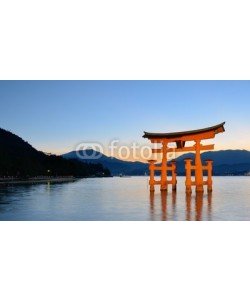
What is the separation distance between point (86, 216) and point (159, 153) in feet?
21.9

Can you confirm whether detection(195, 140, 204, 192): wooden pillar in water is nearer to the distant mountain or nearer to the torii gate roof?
the torii gate roof

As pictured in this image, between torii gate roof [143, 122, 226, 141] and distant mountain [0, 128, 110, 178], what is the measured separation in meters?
22.1

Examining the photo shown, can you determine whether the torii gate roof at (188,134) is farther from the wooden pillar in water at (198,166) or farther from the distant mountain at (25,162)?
the distant mountain at (25,162)

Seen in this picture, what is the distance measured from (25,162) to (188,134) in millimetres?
30313

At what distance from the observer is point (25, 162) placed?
42188 millimetres

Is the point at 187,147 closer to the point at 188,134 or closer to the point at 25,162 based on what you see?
the point at 188,134

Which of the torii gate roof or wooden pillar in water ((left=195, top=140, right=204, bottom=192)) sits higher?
the torii gate roof

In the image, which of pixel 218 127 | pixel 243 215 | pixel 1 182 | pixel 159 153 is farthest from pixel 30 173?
pixel 243 215

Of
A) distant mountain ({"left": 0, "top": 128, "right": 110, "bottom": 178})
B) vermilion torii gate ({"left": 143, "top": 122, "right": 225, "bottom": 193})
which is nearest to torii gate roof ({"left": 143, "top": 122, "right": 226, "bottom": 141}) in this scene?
vermilion torii gate ({"left": 143, "top": 122, "right": 225, "bottom": 193})

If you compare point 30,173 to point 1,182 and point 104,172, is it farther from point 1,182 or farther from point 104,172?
point 104,172

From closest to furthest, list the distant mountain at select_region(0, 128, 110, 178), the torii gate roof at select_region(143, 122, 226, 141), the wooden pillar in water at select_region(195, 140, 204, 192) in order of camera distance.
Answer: the torii gate roof at select_region(143, 122, 226, 141) < the wooden pillar in water at select_region(195, 140, 204, 192) < the distant mountain at select_region(0, 128, 110, 178)

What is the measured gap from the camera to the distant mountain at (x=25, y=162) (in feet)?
121

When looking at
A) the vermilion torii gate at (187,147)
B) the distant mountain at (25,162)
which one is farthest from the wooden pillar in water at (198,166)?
the distant mountain at (25,162)

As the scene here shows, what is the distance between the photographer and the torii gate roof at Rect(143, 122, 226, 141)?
47.5 feet
